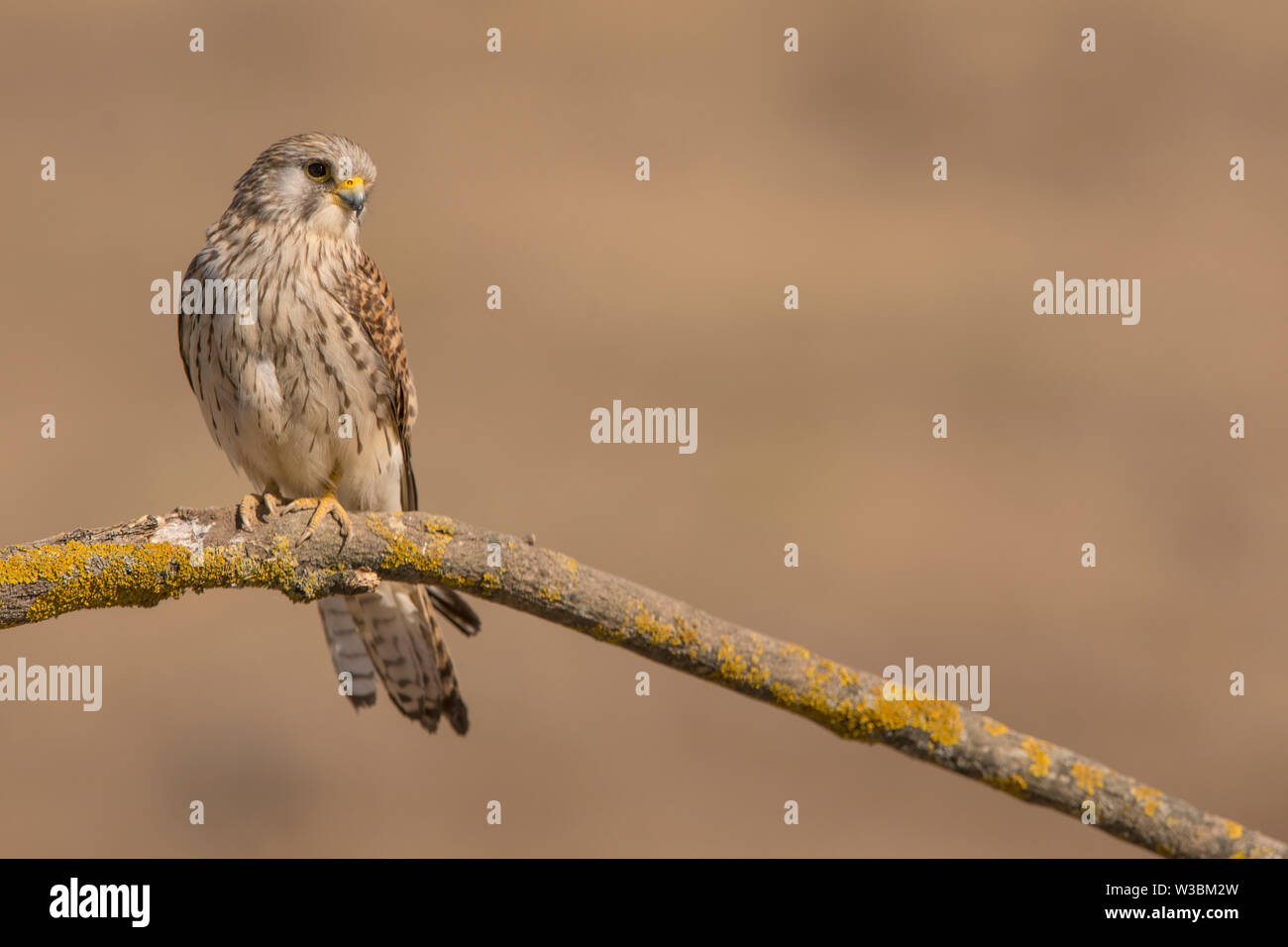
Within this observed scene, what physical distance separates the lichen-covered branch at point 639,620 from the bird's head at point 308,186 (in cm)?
140

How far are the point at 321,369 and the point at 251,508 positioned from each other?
666mm

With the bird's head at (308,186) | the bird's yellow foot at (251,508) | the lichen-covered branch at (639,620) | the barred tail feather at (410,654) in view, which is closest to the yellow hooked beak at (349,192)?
the bird's head at (308,186)

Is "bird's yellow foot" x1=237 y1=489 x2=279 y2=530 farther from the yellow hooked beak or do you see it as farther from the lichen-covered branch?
the yellow hooked beak

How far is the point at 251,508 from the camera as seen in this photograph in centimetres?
386

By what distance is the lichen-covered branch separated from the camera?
3191 mm

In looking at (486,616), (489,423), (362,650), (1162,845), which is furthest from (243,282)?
(489,423)

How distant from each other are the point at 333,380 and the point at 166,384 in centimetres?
719

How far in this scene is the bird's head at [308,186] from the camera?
4414 mm

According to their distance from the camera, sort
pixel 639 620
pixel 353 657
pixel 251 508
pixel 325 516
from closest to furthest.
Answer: pixel 639 620, pixel 325 516, pixel 251 508, pixel 353 657

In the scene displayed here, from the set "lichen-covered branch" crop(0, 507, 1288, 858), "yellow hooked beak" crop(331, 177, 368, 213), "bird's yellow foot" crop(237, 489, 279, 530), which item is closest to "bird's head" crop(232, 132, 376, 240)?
"yellow hooked beak" crop(331, 177, 368, 213)

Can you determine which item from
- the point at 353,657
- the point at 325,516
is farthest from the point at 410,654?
the point at 325,516

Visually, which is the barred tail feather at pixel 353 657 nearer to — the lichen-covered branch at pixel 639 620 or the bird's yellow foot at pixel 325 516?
the bird's yellow foot at pixel 325 516

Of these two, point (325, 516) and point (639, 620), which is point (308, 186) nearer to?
point (325, 516)

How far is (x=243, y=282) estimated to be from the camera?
4.31 m
